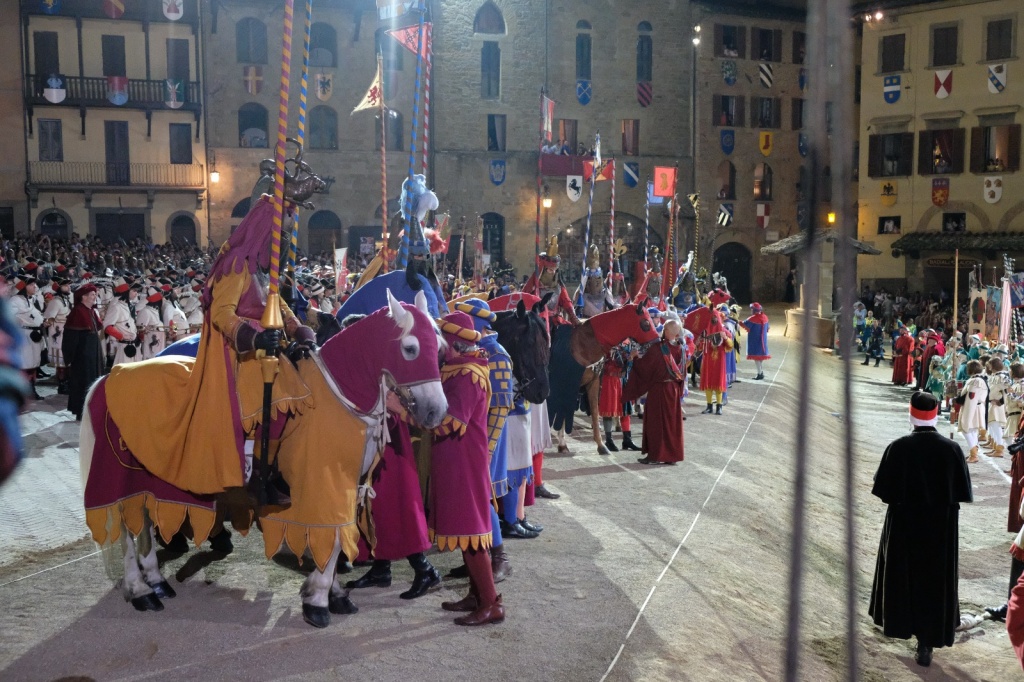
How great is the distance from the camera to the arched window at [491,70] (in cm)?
4006

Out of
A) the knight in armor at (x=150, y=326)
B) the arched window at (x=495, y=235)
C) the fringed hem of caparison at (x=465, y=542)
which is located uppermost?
the arched window at (x=495, y=235)

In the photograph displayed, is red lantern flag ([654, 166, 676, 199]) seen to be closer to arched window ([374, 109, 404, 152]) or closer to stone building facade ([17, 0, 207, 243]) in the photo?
arched window ([374, 109, 404, 152])

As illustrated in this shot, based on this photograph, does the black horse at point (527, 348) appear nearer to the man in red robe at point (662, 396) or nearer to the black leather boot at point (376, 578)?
the black leather boot at point (376, 578)

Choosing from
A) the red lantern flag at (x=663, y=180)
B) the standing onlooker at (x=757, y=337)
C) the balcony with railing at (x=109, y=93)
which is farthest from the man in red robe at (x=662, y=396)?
the balcony with railing at (x=109, y=93)

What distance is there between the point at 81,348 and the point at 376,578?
325 inches

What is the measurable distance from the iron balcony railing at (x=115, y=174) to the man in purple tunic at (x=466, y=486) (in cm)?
3277

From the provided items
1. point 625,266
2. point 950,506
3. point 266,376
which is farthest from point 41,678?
point 625,266

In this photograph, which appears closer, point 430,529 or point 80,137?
point 430,529

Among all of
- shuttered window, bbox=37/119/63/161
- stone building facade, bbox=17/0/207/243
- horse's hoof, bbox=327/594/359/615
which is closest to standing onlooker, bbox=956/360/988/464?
horse's hoof, bbox=327/594/359/615

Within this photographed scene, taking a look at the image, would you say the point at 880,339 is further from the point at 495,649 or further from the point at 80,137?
the point at 80,137

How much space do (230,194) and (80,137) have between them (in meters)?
5.63

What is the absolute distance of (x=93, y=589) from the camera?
6641 mm

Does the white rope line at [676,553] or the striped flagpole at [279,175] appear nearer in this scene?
the striped flagpole at [279,175]

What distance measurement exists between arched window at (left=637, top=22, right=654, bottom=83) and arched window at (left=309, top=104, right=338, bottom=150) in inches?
533
